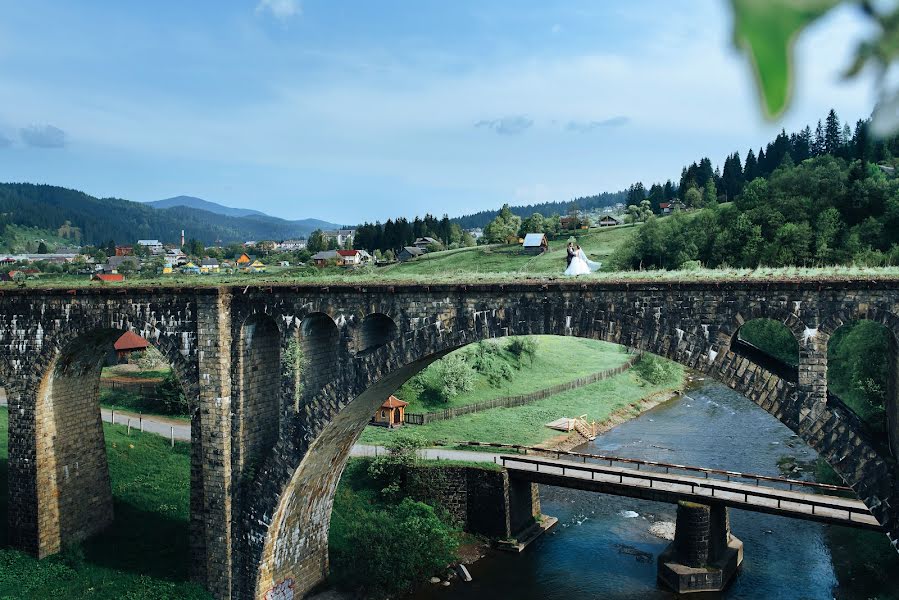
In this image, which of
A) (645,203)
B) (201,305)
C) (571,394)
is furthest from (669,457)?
(645,203)

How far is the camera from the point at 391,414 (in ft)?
138

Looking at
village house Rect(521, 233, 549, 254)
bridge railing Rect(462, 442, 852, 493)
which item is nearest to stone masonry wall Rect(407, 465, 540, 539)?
bridge railing Rect(462, 442, 852, 493)

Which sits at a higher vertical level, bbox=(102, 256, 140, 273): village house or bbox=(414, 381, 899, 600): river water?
bbox=(102, 256, 140, 273): village house

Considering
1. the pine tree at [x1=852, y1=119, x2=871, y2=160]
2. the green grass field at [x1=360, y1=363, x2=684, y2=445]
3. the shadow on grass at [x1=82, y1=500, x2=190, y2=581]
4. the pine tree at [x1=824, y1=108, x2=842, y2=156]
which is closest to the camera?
the pine tree at [x1=852, y1=119, x2=871, y2=160]

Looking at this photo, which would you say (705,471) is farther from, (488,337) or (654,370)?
(654,370)

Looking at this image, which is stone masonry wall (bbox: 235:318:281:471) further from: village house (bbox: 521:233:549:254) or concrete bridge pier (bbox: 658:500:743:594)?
village house (bbox: 521:233:549:254)

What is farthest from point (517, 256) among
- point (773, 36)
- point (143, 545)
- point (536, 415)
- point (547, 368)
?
point (773, 36)

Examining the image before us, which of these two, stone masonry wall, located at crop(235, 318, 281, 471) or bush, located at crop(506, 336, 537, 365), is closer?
stone masonry wall, located at crop(235, 318, 281, 471)

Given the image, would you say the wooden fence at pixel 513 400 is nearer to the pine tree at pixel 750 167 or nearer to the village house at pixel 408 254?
the village house at pixel 408 254

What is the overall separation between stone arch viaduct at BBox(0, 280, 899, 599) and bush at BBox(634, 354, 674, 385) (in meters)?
35.0

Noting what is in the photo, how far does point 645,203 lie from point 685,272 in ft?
305

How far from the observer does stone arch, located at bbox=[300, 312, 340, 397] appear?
73.5 ft

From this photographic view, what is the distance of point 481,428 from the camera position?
43.7 m

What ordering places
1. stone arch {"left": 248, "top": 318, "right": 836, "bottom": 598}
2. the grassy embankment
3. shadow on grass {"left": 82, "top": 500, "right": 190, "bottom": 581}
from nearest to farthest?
stone arch {"left": 248, "top": 318, "right": 836, "bottom": 598} → the grassy embankment → shadow on grass {"left": 82, "top": 500, "right": 190, "bottom": 581}
